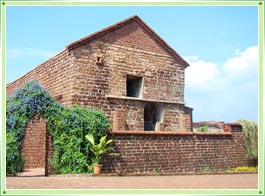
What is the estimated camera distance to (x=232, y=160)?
18156mm

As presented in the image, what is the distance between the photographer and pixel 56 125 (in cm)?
1444

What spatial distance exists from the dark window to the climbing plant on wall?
5756 millimetres

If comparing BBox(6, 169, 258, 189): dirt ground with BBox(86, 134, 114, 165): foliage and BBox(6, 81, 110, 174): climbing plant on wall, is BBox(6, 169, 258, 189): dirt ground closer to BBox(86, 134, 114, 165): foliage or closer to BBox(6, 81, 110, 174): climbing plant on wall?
BBox(86, 134, 114, 165): foliage

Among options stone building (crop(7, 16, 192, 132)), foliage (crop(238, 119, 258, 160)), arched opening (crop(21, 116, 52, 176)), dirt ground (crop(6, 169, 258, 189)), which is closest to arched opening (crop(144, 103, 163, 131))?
stone building (crop(7, 16, 192, 132))

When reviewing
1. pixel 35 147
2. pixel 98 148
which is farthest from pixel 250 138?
pixel 35 147

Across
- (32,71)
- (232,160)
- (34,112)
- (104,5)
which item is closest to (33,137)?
(32,71)

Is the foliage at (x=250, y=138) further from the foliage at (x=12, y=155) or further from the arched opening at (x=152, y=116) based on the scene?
the foliage at (x=12, y=155)

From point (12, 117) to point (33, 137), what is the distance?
19.8 feet

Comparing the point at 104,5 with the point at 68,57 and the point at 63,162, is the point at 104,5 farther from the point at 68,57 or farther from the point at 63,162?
the point at 68,57

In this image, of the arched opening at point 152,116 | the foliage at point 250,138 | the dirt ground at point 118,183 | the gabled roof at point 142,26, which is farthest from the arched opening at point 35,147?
the foliage at point 250,138

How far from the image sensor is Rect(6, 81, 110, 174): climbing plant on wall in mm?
13930

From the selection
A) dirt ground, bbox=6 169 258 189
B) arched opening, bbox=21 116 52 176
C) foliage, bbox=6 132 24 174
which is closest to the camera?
dirt ground, bbox=6 169 258 189

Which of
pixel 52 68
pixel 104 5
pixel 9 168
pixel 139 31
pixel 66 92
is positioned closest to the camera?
pixel 104 5

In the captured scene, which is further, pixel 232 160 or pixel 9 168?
pixel 232 160
